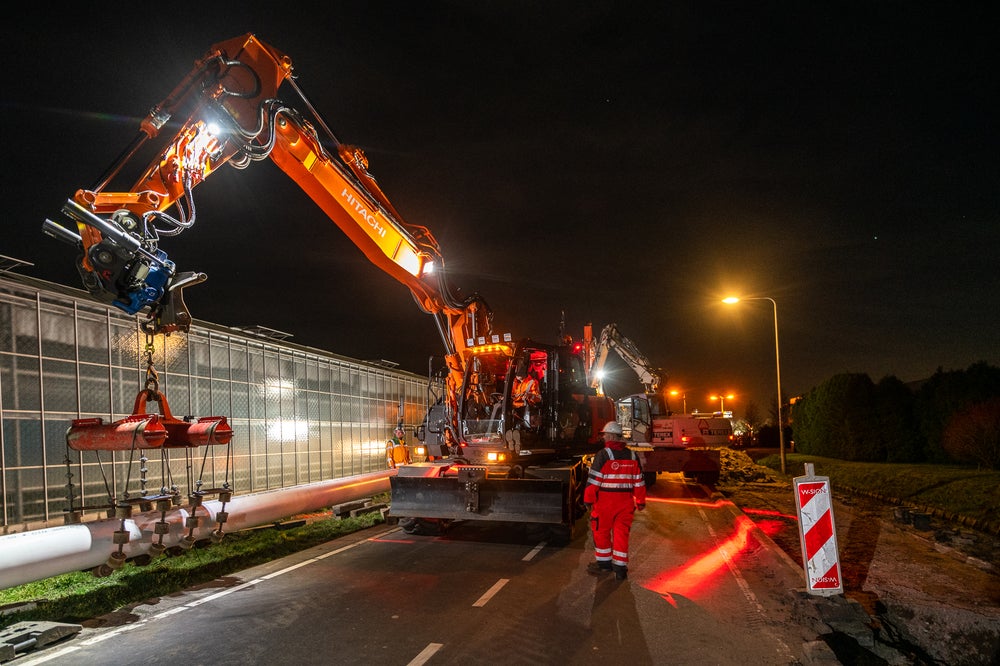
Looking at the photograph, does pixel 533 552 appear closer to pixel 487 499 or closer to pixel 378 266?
pixel 487 499

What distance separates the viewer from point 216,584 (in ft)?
25.9

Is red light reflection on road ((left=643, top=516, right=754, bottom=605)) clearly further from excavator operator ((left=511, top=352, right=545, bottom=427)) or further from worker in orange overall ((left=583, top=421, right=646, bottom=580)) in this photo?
excavator operator ((left=511, top=352, right=545, bottom=427))

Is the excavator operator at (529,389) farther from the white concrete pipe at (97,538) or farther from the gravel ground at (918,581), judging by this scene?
the gravel ground at (918,581)

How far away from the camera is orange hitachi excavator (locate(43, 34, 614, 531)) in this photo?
6.23 m

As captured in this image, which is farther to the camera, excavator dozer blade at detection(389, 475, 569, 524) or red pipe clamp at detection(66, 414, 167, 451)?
excavator dozer blade at detection(389, 475, 569, 524)

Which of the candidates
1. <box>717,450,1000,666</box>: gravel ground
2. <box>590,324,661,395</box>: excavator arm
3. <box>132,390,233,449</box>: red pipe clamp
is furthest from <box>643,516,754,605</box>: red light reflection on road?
<box>590,324,661,395</box>: excavator arm

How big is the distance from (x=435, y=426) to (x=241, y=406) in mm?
6527

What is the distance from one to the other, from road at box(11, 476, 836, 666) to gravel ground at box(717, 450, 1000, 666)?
2.81 ft

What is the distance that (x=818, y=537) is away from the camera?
6.65 metres

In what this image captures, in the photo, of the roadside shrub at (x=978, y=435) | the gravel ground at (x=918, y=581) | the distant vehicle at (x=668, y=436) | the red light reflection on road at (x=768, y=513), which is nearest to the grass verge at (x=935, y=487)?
the roadside shrub at (x=978, y=435)

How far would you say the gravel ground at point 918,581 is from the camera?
19.8 ft

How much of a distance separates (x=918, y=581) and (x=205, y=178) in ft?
32.1

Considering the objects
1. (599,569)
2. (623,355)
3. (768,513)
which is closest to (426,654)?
(599,569)

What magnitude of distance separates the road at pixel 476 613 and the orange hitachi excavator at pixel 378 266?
3.61 feet
